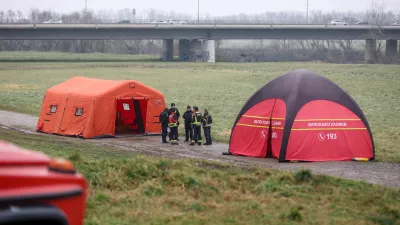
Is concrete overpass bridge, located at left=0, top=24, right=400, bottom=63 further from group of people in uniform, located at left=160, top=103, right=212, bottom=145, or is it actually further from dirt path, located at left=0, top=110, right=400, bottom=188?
group of people in uniform, located at left=160, top=103, right=212, bottom=145

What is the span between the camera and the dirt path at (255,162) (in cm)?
1862

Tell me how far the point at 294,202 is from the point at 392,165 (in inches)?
385

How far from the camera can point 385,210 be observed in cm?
1196

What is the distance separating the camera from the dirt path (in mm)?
18625

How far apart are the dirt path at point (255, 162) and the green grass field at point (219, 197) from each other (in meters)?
3.97

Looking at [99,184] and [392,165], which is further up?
[99,184]

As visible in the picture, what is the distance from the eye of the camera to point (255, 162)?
21.5 m

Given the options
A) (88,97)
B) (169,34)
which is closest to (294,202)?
(88,97)

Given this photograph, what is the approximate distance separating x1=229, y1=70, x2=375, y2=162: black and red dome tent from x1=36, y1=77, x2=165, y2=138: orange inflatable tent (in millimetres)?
7156

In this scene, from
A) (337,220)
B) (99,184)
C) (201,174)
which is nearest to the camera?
(337,220)

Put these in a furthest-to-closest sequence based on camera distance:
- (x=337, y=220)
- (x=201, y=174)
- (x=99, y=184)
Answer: (x=201, y=174), (x=99, y=184), (x=337, y=220)

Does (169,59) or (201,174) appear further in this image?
(169,59)

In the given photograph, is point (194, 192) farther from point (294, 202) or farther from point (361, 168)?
point (361, 168)

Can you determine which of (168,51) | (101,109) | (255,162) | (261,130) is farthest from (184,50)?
(255,162)
